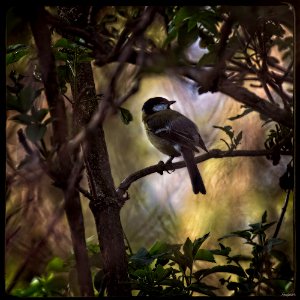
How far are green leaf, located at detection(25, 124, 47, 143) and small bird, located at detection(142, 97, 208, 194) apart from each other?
0.23 m

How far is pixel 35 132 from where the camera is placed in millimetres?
545

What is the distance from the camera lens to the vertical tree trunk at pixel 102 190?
68 cm

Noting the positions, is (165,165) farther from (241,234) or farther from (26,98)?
(26,98)

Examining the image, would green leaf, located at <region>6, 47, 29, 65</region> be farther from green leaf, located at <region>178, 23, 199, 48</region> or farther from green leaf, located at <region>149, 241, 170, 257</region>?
green leaf, located at <region>149, 241, 170, 257</region>

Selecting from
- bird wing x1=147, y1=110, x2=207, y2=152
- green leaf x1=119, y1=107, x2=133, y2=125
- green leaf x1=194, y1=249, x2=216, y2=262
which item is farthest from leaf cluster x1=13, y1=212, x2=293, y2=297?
bird wing x1=147, y1=110, x2=207, y2=152

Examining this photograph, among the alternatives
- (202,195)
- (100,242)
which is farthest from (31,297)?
(202,195)

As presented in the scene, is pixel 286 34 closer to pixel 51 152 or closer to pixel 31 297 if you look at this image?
pixel 51 152

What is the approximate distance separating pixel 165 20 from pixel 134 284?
33cm

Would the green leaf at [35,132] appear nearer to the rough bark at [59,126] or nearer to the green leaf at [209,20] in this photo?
the rough bark at [59,126]

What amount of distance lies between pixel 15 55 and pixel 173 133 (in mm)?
559

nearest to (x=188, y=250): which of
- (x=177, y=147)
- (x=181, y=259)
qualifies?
(x=181, y=259)

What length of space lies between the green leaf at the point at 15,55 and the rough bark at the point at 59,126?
3.4 inches

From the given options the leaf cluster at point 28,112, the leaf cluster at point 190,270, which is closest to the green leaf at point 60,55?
the leaf cluster at point 28,112

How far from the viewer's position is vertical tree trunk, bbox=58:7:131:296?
0.68 m
